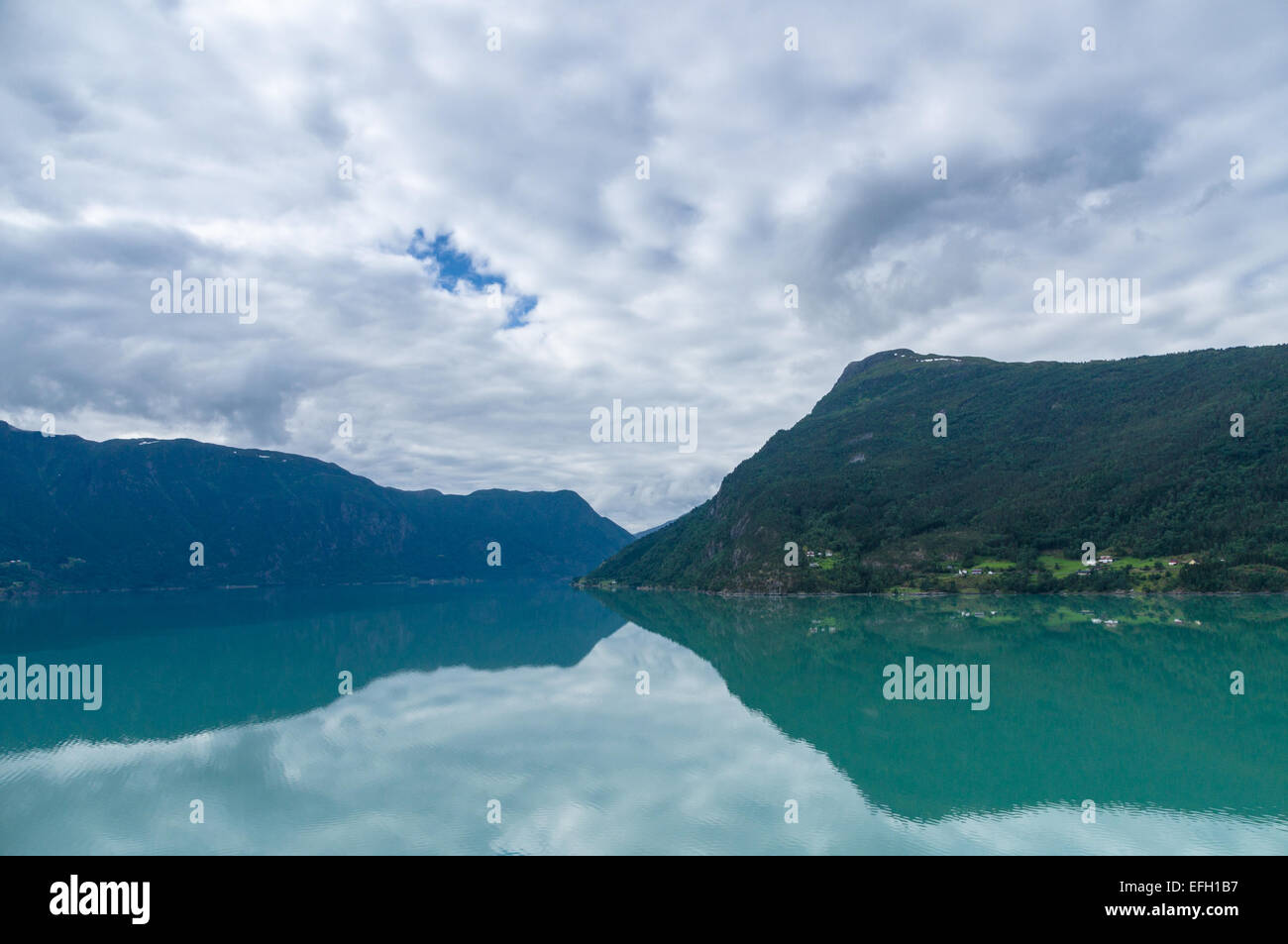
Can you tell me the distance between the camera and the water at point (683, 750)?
66.4 ft

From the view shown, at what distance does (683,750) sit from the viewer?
29.5 metres

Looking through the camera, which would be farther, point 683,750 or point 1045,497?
point 1045,497

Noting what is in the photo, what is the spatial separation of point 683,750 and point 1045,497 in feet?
417

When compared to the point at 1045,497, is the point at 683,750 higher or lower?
lower

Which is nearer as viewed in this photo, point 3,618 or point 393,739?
point 393,739

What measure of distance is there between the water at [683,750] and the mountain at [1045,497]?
44653 mm

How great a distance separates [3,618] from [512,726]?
123569mm

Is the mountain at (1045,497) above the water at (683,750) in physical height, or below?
above

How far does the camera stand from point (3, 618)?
110 metres

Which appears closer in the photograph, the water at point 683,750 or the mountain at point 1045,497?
A: the water at point 683,750
